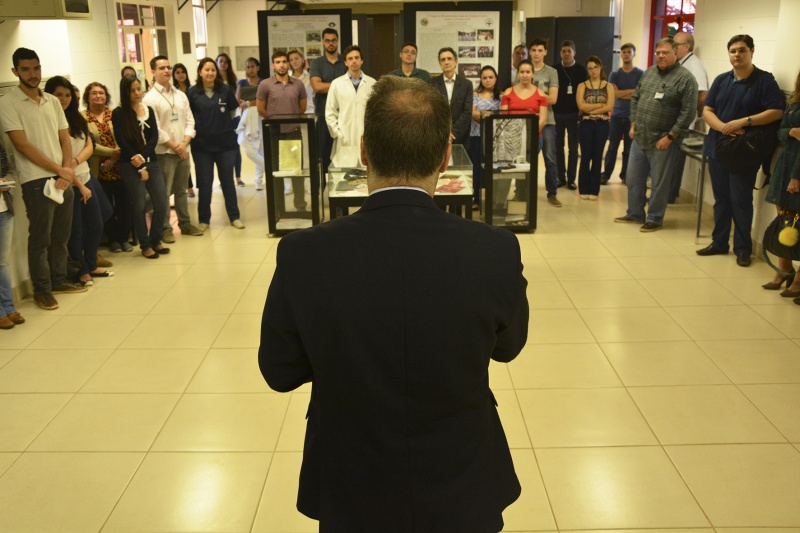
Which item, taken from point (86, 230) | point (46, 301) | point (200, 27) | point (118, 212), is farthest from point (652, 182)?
point (200, 27)

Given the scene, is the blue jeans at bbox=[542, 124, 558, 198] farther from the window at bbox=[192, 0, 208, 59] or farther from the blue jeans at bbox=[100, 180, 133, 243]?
the window at bbox=[192, 0, 208, 59]

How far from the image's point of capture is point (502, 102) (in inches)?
305

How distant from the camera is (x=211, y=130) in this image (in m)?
7.30

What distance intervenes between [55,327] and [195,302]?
0.88 meters

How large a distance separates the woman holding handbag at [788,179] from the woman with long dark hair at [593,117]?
2983 millimetres

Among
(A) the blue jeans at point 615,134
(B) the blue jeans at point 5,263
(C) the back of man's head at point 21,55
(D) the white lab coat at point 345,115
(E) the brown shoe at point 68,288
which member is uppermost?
(C) the back of man's head at point 21,55

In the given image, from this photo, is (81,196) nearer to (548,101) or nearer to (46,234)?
(46,234)

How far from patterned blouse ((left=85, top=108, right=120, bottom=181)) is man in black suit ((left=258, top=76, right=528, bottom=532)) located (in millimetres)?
5218

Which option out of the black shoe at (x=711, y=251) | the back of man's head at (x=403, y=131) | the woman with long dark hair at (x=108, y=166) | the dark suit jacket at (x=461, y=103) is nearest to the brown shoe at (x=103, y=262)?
the woman with long dark hair at (x=108, y=166)

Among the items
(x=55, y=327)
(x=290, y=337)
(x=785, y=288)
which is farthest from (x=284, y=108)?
(x=290, y=337)

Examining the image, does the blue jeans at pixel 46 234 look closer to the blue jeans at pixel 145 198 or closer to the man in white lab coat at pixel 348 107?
the blue jeans at pixel 145 198

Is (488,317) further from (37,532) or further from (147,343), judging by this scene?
(147,343)

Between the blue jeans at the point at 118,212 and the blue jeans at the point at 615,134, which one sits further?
the blue jeans at the point at 615,134

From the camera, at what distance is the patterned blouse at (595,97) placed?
844 cm
